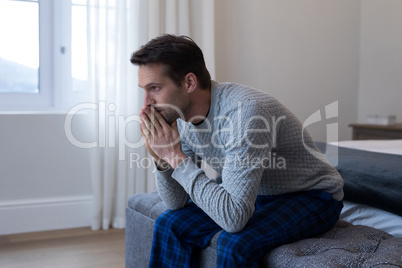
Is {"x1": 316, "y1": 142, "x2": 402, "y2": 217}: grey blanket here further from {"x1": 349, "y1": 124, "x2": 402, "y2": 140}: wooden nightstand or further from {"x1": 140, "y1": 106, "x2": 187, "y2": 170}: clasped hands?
{"x1": 349, "y1": 124, "x2": 402, "y2": 140}: wooden nightstand

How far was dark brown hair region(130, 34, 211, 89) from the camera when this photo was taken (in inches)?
60.5

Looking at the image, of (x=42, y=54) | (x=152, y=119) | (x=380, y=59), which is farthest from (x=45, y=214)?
(x=380, y=59)

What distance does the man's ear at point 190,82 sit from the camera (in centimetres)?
157

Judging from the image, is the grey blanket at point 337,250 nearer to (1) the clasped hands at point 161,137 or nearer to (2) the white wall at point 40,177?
(1) the clasped hands at point 161,137

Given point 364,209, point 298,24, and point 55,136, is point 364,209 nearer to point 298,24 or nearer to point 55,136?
point 55,136

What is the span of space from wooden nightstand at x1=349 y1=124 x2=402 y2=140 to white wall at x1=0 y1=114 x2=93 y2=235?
7.09 feet

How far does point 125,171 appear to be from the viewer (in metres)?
3.25

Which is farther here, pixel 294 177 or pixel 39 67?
pixel 39 67

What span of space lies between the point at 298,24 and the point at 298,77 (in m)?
0.44

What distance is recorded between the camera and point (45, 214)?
10.4ft

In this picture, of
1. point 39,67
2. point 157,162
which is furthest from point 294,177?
point 39,67

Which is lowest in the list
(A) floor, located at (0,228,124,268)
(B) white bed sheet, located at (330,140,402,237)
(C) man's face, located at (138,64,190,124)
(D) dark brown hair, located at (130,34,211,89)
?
(A) floor, located at (0,228,124,268)

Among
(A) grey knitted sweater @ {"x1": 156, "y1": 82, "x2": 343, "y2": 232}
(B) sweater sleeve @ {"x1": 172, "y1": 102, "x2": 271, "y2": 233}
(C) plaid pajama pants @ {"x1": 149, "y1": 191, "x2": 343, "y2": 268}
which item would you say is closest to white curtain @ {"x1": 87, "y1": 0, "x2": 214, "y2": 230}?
(A) grey knitted sweater @ {"x1": 156, "y1": 82, "x2": 343, "y2": 232}

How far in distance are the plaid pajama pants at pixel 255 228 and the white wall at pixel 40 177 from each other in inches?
68.9
